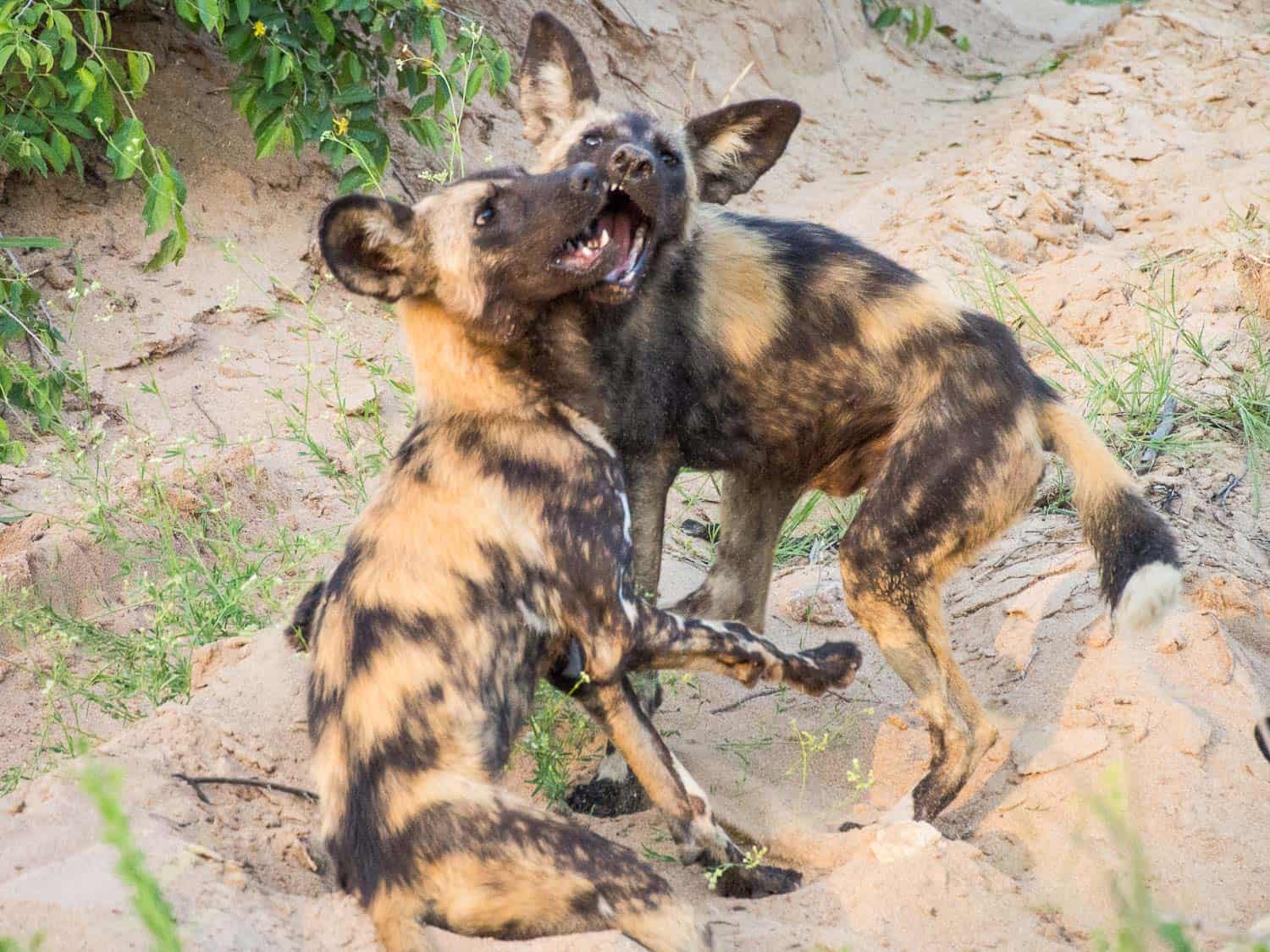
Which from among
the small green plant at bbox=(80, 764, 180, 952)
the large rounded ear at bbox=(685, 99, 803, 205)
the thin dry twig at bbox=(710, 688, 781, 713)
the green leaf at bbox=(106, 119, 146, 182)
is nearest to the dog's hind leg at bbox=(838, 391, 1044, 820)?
the thin dry twig at bbox=(710, 688, 781, 713)

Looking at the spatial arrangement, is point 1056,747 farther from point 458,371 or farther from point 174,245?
point 174,245

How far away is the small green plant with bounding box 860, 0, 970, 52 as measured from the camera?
1032 cm

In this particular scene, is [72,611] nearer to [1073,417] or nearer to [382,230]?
[382,230]

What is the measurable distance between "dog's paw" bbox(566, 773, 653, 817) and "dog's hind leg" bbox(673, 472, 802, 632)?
71 cm

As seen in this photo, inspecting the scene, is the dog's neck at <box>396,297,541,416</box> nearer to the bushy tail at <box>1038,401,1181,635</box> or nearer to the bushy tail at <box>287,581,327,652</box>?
the bushy tail at <box>287,581,327,652</box>

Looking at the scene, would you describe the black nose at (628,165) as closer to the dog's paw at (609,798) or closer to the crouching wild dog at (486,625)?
the crouching wild dog at (486,625)

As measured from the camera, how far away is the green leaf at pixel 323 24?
5762 millimetres

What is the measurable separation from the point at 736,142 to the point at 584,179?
848 mm

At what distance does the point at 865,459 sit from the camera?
4082 millimetres

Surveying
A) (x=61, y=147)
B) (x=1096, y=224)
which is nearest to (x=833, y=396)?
(x=61, y=147)

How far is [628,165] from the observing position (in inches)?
145

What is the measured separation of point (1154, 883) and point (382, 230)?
2477 mm

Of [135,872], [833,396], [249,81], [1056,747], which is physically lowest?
[1056,747]

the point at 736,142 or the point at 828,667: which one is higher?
the point at 736,142
